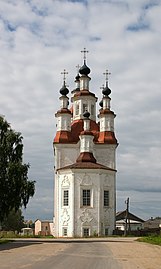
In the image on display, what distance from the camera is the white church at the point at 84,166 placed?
62.5 meters

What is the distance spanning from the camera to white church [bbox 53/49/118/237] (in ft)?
205

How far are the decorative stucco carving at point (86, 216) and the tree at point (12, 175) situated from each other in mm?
19245

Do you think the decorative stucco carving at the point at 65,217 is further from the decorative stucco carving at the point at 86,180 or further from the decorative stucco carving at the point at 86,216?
the decorative stucco carving at the point at 86,180

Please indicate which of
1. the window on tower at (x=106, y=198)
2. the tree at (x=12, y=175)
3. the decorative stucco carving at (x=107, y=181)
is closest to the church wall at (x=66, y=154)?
the decorative stucco carving at (x=107, y=181)

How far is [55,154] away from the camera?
70.6 meters

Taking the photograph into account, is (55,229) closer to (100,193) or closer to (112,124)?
(100,193)

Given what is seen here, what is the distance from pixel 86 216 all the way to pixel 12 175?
21.5 meters

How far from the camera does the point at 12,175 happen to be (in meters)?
43.0

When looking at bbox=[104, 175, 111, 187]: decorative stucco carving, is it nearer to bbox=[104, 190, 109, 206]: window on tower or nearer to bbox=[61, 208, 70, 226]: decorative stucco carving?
bbox=[104, 190, 109, 206]: window on tower

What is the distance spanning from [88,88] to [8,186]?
35.2 m

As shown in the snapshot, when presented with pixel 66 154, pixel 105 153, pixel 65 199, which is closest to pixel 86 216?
pixel 65 199

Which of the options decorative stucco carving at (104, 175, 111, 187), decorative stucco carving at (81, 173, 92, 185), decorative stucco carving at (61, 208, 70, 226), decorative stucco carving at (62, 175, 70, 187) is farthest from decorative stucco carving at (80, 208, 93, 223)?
decorative stucco carving at (104, 175, 111, 187)

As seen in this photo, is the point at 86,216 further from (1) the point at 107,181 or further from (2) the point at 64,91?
(2) the point at 64,91

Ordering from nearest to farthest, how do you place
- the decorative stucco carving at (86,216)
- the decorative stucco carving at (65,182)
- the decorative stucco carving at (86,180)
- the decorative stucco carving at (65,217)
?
1. the decorative stucco carving at (86,216)
2. the decorative stucco carving at (65,217)
3. the decorative stucco carving at (86,180)
4. the decorative stucco carving at (65,182)
